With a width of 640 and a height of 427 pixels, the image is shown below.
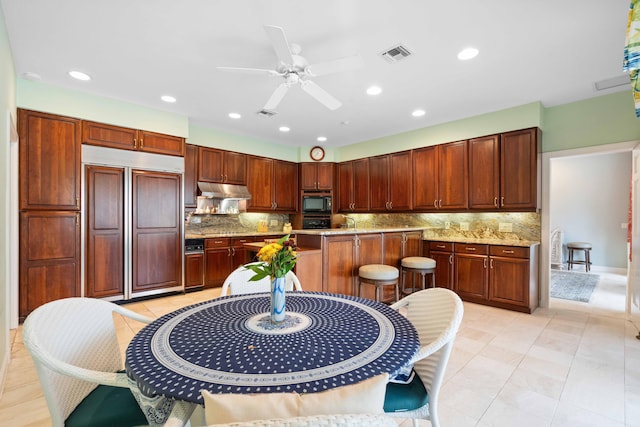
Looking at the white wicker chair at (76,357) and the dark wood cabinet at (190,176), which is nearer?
the white wicker chair at (76,357)

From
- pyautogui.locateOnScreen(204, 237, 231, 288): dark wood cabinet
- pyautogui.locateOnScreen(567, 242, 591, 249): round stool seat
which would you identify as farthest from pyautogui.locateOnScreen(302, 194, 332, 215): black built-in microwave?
pyautogui.locateOnScreen(567, 242, 591, 249): round stool seat

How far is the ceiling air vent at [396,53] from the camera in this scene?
2.62 metres

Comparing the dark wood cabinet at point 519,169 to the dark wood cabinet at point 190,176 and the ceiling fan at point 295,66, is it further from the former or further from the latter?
the dark wood cabinet at point 190,176

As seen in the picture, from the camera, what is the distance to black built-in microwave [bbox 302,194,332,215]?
6.35 m

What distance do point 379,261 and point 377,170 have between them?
2.33 metres

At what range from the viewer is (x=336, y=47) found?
8.57ft

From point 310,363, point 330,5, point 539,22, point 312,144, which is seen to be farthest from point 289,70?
point 312,144

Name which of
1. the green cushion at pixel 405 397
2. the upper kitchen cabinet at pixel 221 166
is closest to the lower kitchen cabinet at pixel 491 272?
the green cushion at pixel 405 397

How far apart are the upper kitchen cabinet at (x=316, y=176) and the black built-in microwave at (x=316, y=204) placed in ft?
0.63

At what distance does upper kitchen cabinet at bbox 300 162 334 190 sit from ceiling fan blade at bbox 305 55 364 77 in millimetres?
3894

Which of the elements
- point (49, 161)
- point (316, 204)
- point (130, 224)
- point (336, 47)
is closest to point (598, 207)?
point (316, 204)

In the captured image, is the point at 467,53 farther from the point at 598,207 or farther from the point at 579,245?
the point at 598,207

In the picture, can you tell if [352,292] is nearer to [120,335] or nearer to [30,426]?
[120,335]

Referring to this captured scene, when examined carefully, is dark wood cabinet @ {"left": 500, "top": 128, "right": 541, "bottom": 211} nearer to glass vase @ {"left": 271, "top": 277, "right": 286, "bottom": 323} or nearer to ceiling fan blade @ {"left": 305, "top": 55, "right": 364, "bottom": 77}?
ceiling fan blade @ {"left": 305, "top": 55, "right": 364, "bottom": 77}
